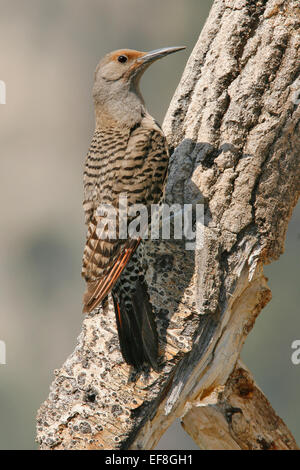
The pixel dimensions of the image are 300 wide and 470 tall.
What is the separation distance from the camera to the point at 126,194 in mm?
3678

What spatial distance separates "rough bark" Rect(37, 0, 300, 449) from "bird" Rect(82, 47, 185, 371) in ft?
0.30

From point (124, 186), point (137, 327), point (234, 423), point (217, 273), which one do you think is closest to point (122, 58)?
point (124, 186)

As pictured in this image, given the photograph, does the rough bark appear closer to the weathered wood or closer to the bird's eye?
the weathered wood

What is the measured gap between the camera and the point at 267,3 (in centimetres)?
361

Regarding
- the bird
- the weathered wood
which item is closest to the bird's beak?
the bird

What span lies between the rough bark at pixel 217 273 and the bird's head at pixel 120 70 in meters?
0.71

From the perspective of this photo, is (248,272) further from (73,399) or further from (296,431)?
(296,431)

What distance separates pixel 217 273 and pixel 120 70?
158cm

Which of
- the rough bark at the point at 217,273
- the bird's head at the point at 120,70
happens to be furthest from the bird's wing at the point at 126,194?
the bird's head at the point at 120,70

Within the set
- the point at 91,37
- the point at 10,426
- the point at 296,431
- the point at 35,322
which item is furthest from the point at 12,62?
the point at 296,431

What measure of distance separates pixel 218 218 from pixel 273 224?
298 mm

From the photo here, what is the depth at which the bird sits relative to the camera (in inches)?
133

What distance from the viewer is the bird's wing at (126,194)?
3.41 metres

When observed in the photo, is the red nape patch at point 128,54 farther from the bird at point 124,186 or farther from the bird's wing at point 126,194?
the bird's wing at point 126,194
